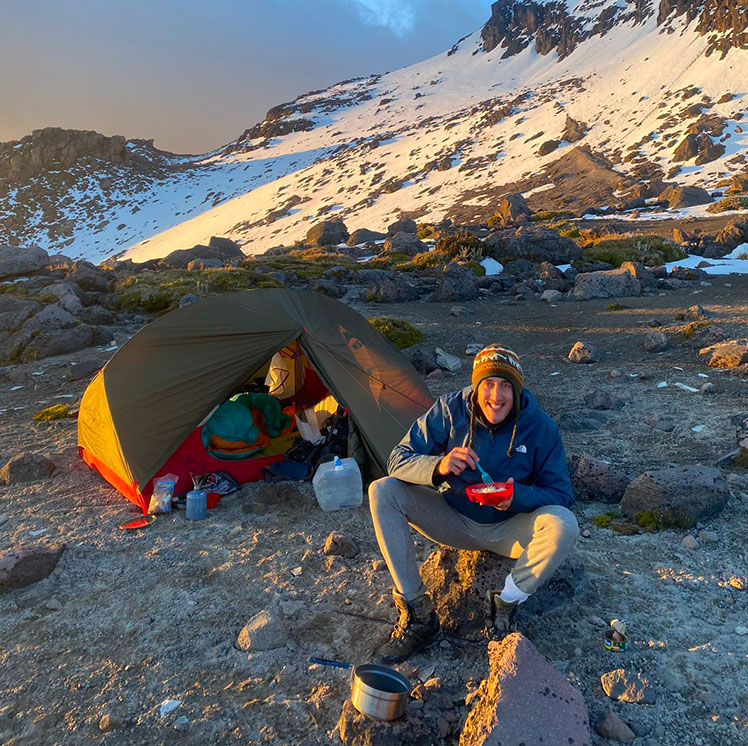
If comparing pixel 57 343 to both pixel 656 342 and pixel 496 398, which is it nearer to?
pixel 496 398

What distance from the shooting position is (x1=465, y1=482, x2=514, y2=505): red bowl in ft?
10.5

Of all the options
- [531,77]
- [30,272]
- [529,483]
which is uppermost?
[531,77]

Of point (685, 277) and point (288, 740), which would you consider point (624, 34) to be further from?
point (288, 740)

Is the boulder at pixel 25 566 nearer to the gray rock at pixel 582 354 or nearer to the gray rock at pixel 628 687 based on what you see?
the gray rock at pixel 628 687

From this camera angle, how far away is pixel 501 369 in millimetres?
3363

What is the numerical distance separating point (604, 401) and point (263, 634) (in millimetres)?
5792

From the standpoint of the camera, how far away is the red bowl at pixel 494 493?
3203 millimetres

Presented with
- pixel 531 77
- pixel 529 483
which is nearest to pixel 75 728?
pixel 529 483

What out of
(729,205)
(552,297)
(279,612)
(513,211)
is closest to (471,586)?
(279,612)

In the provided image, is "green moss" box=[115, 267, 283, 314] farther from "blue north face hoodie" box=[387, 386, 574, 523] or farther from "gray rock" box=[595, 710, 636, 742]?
"gray rock" box=[595, 710, 636, 742]

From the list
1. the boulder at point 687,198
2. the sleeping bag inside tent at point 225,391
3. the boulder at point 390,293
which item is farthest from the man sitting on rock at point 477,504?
the boulder at point 687,198

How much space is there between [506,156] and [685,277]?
57933 mm

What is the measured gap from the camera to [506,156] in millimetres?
69625

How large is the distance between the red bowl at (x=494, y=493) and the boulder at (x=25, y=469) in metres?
5.54
